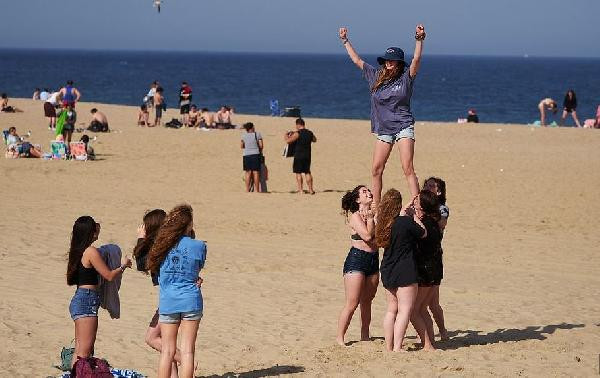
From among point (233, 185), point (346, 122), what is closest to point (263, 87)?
point (346, 122)

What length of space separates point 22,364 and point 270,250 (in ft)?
21.4

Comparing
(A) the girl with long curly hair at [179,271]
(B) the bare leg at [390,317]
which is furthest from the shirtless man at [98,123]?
(A) the girl with long curly hair at [179,271]

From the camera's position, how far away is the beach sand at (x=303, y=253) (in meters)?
8.98

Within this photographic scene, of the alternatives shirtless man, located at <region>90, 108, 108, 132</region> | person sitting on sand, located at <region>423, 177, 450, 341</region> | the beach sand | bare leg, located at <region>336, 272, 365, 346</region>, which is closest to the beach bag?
the beach sand

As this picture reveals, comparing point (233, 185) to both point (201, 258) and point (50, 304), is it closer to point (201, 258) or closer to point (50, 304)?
point (50, 304)

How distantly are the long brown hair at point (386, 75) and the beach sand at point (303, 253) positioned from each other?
2.33 m

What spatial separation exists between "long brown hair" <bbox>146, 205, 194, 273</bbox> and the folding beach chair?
60.0 feet

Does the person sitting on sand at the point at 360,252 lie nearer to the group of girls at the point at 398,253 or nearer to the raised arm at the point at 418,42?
the group of girls at the point at 398,253

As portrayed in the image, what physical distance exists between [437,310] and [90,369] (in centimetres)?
338

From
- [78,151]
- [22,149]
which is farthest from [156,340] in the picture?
[22,149]

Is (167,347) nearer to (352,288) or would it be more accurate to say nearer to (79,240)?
Result: (79,240)

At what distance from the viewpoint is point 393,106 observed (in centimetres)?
928

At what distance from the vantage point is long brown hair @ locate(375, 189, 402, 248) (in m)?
8.35

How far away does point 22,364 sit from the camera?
8594 millimetres
